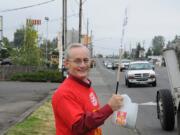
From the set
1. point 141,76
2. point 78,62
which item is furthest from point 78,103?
point 141,76

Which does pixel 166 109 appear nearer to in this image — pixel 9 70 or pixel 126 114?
pixel 126 114

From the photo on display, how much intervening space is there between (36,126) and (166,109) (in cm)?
302

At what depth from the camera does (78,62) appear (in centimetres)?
420

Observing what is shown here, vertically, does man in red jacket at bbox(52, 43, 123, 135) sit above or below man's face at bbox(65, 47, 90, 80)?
below

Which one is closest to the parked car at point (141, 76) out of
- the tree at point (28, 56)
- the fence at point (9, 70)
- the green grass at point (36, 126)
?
the fence at point (9, 70)

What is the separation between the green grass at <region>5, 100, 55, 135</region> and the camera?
11.3m

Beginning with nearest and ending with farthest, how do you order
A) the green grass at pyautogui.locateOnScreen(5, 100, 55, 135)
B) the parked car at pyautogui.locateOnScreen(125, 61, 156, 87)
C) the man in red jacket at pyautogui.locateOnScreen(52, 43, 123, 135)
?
1. the man in red jacket at pyautogui.locateOnScreen(52, 43, 123, 135)
2. the green grass at pyautogui.locateOnScreen(5, 100, 55, 135)
3. the parked car at pyautogui.locateOnScreen(125, 61, 156, 87)

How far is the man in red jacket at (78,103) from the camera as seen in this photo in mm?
3998

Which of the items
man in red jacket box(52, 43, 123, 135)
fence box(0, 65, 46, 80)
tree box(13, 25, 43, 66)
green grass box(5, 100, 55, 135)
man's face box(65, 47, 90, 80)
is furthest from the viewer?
tree box(13, 25, 43, 66)

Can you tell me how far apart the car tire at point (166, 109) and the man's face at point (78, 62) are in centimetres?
736

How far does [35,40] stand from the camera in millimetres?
55000

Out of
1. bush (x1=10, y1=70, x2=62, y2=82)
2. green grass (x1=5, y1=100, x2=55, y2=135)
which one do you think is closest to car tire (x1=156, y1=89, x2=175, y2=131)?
green grass (x1=5, y1=100, x2=55, y2=135)

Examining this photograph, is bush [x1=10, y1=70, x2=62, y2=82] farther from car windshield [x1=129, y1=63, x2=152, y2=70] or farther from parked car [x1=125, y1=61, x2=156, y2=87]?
parked car [x1=125, y1=61, x2=156, y2=87]

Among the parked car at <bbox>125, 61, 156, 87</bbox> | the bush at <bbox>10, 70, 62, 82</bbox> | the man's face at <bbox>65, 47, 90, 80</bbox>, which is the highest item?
the man's face at <bbox>65, 47, 90, 80</bbox>
